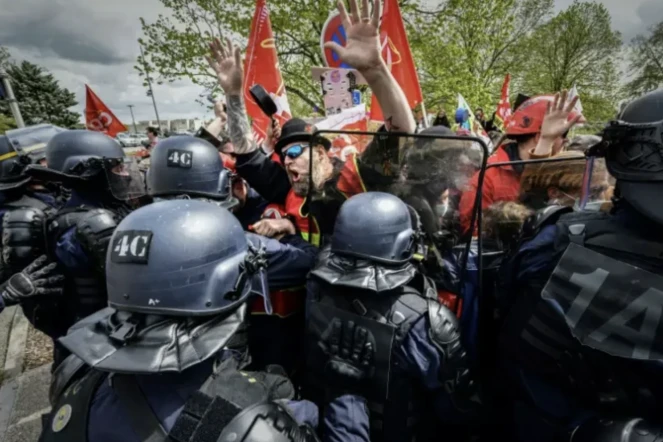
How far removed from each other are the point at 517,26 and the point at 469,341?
2434cm

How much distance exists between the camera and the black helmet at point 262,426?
0.97 meters

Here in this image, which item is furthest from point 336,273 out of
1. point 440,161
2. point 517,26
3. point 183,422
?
point 517,26

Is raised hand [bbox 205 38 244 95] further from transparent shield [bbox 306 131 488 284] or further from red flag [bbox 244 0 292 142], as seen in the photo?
red flag [bbox 244 0 292 142]

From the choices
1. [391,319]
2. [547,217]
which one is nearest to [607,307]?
[547,217]

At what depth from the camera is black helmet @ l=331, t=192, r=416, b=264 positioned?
5.59ft

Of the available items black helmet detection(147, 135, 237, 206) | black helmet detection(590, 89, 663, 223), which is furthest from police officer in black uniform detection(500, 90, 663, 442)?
black helmet detection(147, 135, 237, 206)

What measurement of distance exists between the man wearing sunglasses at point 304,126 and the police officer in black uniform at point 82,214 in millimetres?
850

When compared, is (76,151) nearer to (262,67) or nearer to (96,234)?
(96,234)

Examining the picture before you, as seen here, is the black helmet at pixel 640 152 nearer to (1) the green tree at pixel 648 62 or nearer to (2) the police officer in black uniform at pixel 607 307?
(2) the police officer in black uniform at pixel 607 307

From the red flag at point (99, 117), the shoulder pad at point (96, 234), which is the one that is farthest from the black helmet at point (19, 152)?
the red flag at point (99, 117)

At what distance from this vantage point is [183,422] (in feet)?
3.35

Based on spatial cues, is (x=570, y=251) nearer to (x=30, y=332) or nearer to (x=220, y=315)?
(x=220, y=315)

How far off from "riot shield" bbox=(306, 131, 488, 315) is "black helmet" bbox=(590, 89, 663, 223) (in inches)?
17.5

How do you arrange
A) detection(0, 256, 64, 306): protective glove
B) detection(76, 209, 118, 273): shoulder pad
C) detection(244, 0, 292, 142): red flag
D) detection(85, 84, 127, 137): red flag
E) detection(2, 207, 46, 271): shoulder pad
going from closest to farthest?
1. detection(76, 209, 118, 273): shoulder pad
2. detection(0, 256, 64, 306): protective glove
3. detection(2, 207, 46, 271): shoulder pad
4. detection(244, 0, 292, 142): red flag
5. detection(85, 84, 127, 137): red flag
